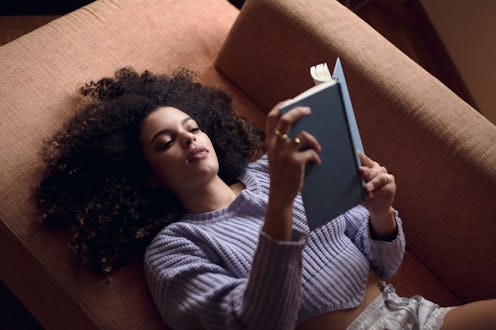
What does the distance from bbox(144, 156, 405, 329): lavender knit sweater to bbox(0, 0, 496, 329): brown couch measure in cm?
17

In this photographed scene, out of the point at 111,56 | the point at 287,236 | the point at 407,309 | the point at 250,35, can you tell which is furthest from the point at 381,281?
the point at 111,56

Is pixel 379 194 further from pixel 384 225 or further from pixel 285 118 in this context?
pixel 285 118

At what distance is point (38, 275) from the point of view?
1.29 metres

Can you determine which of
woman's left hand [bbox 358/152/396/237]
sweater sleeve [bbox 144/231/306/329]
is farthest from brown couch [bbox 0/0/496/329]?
woman's left hand [bbox 358/152/396/237]

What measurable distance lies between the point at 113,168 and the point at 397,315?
0.83m

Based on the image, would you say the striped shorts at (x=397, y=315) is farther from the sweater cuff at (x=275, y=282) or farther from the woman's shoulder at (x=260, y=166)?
the woman's shoulder at (x=260, y=166)

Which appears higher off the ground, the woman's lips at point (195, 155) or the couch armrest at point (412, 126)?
the couch armrest at point (412, 126)

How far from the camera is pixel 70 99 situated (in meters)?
1.44

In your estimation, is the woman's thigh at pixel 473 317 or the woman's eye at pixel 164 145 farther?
the woman's eye at pixel 164 145

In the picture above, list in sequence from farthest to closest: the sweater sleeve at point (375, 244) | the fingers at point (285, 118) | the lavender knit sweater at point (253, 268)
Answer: the sweater sleeve at point (375, 244) < the lavender knit sweater at point (253, 268) < the fingers at point (285, 118)

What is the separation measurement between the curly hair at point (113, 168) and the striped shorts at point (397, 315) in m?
0.52

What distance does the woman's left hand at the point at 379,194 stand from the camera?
103 cm

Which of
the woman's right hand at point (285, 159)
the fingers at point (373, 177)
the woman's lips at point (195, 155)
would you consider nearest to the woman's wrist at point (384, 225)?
the fingers at point (373, 177)

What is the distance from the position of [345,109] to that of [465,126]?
56cm
